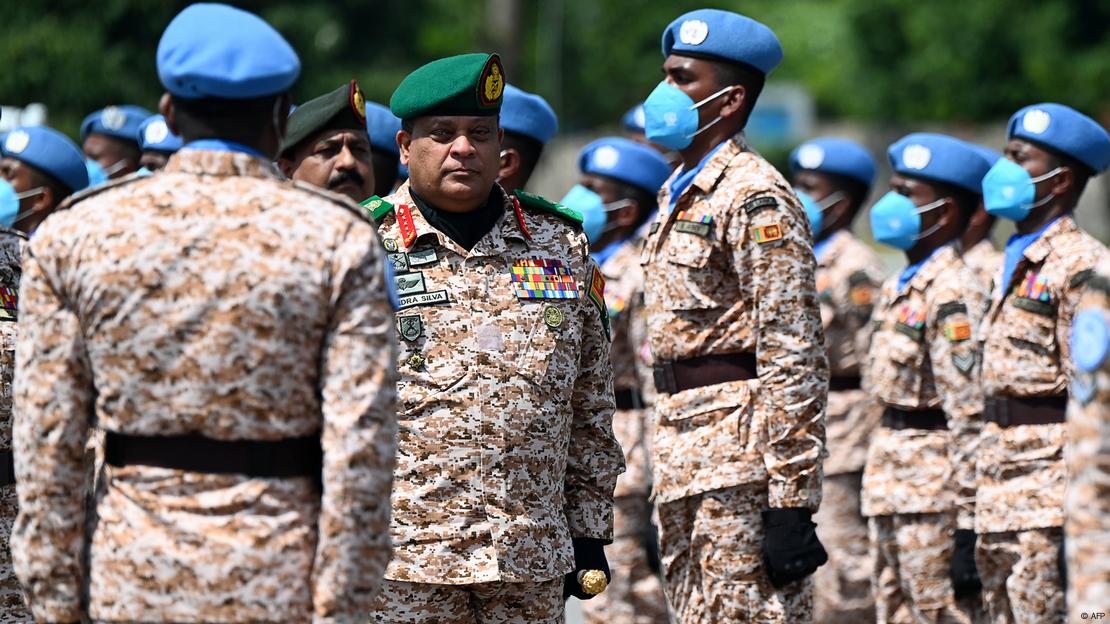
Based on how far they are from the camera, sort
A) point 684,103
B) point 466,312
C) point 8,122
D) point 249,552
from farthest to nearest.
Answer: point 8,122, point 684,103, point 466,312, point 249,552

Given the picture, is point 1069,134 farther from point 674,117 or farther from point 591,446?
point 591,446

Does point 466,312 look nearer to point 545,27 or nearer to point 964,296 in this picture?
point 964,296

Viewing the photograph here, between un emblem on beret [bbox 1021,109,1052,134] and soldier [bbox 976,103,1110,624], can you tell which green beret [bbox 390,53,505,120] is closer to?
soldier [bbox 976,103,1110,624]

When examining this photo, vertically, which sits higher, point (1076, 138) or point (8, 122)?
point (8, 122)

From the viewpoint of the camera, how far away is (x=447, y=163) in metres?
5.13

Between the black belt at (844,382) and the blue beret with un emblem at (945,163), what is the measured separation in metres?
1.45

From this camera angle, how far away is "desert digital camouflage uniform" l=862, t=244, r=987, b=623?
23.9 feet

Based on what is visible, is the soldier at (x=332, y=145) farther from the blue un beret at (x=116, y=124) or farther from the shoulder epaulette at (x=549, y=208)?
the blue un beret at (x=116, y=124)

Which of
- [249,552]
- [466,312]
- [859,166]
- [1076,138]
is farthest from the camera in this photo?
[859,166]

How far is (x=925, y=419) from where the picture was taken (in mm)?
7574

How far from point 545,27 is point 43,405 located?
1656 inches

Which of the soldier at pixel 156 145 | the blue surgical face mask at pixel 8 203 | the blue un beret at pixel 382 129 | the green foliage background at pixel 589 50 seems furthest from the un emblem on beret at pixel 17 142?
the green foliage background at pixel 589 50

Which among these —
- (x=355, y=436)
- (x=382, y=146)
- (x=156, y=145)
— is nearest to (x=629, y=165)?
(x=382, y=146)

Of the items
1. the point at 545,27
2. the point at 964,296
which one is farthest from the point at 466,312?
the point at 545,27
